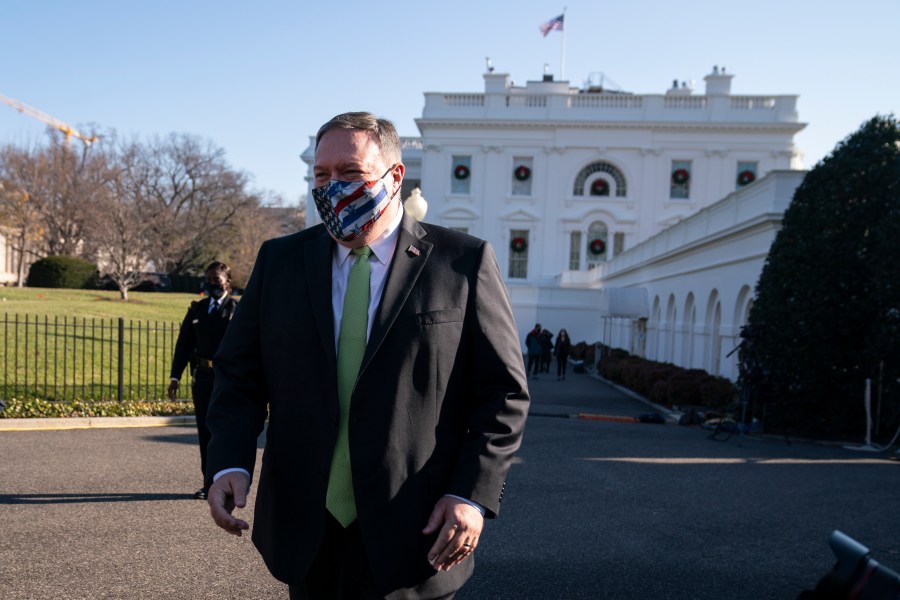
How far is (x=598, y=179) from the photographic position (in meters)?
54.0

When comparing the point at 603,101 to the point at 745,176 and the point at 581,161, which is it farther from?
the point at 745,176

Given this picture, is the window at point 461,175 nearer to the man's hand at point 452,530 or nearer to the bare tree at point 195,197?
the bare tree at point 195,197

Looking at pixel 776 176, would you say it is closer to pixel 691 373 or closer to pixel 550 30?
pixel 691 373

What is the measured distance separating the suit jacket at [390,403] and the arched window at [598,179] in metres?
52.7

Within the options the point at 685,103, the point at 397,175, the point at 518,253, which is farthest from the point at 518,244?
the point at 397,175

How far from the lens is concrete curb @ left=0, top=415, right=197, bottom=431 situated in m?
10.8

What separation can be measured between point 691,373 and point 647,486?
34.8 ft

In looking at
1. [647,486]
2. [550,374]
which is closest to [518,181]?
[550,374]

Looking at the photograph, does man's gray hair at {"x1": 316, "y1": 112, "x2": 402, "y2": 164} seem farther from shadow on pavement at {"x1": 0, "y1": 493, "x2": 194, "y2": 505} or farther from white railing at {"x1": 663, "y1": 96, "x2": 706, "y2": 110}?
white railing at {"x1": 663, "y1": 96, "x2": 706, "y2": 110}

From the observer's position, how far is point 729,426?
13211 millimetres

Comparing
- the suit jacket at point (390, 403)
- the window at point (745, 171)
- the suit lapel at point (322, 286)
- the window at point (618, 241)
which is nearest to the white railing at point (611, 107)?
the window at point (745, 171)

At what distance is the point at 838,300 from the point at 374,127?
12264 millimetres

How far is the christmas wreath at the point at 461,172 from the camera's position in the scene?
54.1m

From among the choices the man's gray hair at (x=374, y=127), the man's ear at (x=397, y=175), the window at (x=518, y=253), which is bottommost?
the man's ear at (x=397, y=175)
